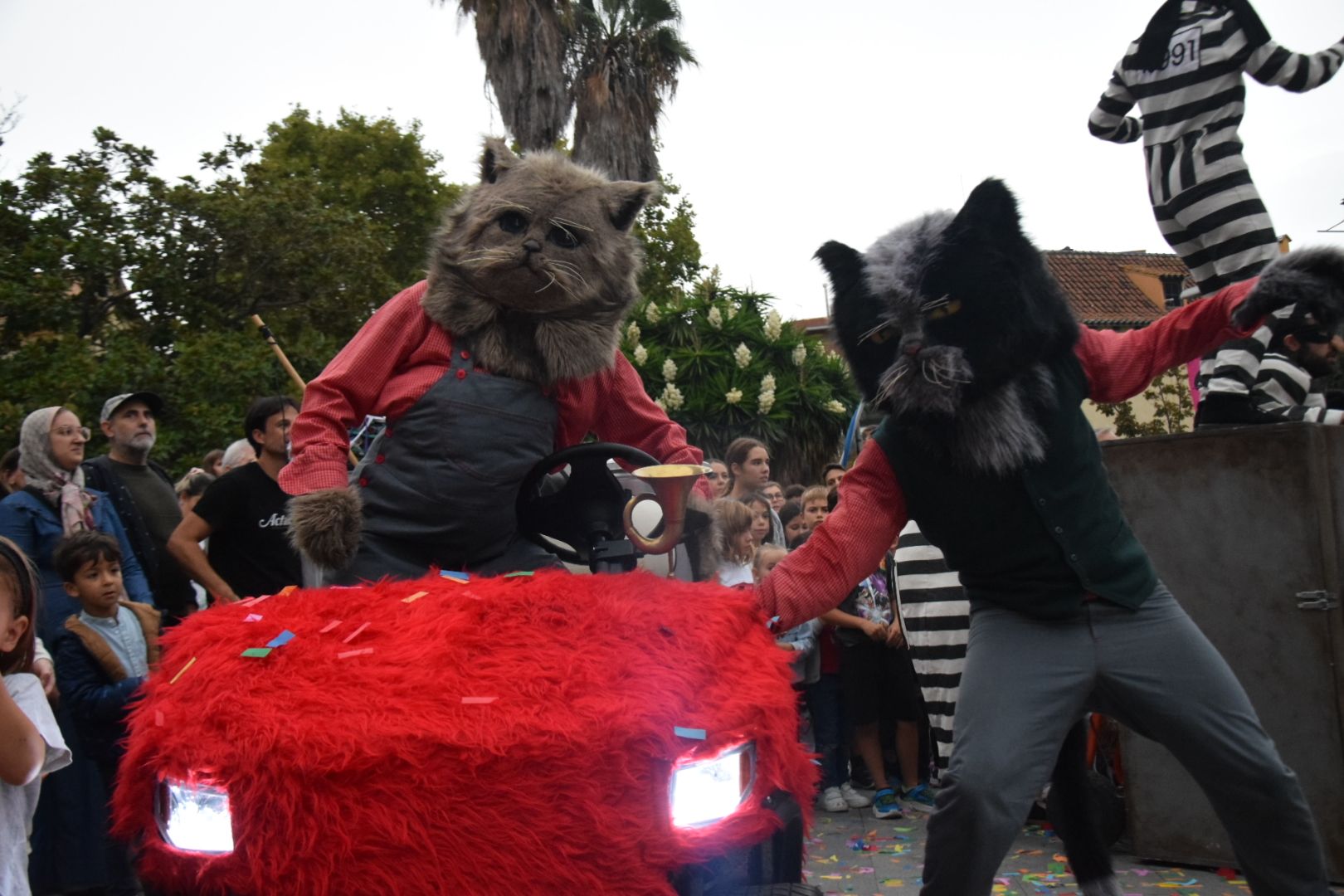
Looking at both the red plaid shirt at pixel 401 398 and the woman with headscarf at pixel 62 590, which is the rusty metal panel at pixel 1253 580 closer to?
the red plaid shirt at pixel 401 398

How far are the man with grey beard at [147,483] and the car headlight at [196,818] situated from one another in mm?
4286

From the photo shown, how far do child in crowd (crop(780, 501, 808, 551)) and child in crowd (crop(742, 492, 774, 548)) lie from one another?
36cm

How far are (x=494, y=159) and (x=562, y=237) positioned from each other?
437mm

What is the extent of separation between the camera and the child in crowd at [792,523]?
8.06 meters

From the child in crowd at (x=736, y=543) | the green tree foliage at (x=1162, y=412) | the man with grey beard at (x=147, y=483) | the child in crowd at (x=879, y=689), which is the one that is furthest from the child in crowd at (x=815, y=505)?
the green tree foliage at (x=1162, y=412)

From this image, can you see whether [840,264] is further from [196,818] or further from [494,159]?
[196,818]

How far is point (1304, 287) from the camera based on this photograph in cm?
295

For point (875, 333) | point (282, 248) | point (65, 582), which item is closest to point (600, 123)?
point (282, 248)

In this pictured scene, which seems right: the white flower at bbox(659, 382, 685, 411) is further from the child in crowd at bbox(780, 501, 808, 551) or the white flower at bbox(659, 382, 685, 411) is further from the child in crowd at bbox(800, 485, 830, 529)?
the child in crowd at bbox(800, 485, 830, 529)

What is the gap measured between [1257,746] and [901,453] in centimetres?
110

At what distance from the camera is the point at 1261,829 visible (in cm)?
294

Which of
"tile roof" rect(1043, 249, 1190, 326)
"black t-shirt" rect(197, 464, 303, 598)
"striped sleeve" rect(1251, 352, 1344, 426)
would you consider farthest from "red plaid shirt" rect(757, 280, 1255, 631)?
"tile roof" rect(1043, 249, 1190, 326)

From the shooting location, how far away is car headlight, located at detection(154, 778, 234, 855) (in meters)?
2.16

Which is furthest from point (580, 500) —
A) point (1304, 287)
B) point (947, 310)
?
point (1304, 287)
